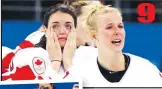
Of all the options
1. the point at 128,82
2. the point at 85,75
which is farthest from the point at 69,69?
the point at 128,82

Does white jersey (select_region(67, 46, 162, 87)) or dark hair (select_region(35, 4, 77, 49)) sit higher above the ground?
dark hair (select_region(35, 4, 77, 49))

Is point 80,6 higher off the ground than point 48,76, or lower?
higher

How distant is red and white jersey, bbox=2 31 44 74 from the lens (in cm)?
457

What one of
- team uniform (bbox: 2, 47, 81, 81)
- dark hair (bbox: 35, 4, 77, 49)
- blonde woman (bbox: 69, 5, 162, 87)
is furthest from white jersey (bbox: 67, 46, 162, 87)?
dark hair (bbox: 35, 4, 77, 49)

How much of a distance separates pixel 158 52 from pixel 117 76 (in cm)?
32

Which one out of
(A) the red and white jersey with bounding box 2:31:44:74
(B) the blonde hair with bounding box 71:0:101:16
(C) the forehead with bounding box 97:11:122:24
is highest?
(B) the blonde hair with bounding box 71:0:101:16

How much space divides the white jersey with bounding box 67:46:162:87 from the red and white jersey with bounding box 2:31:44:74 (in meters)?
0.30

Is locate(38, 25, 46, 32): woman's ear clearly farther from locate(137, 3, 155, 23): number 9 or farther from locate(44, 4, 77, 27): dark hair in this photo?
locate(137, 3, 155, 23): number 9

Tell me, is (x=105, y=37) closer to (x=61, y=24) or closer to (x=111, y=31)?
(x=111, y=31)

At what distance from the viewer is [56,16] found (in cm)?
456

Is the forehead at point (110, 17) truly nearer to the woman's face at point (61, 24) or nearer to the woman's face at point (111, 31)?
the woman's face at point (111, 31)

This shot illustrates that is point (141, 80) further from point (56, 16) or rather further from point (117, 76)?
point (56, 16)

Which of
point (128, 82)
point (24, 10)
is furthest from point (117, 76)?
point (24, 10)

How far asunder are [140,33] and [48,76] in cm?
69
